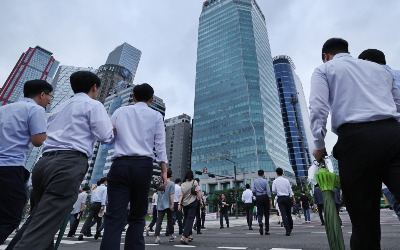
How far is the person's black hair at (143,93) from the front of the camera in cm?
353

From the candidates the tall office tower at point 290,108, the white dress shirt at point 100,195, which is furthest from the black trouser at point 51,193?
the tall office tower at point 290,108

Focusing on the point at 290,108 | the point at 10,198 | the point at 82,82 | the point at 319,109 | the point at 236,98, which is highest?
the point at 290,108

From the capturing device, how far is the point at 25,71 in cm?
13662

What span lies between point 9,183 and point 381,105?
374 centimetres

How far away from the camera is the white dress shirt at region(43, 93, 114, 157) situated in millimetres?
2451

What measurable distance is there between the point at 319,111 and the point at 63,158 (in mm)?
2383

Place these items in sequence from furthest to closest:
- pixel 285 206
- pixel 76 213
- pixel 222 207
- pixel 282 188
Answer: pixel 222 207 < pixel 76 213 < pixel 282 188 < pixel 285 206

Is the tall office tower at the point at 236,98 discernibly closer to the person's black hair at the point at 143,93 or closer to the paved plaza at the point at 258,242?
the paved plaza at the point at 258,242

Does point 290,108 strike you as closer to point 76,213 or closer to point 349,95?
point 76,213

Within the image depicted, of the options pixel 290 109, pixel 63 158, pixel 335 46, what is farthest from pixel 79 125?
pixel 290 109

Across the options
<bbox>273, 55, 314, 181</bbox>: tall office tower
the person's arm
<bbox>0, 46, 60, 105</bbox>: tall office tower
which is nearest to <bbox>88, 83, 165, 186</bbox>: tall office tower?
<bbox>0, 46, 60, 105</bbox>: tall office tower

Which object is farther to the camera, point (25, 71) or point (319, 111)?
point (25, 71)

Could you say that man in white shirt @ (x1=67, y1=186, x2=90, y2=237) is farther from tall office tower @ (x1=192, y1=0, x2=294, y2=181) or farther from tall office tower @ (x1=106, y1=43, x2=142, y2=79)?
tall office tower @ (x1=106, y1=43, x2=142, y2=79)

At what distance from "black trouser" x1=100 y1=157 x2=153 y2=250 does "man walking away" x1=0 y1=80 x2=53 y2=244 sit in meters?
0.95
